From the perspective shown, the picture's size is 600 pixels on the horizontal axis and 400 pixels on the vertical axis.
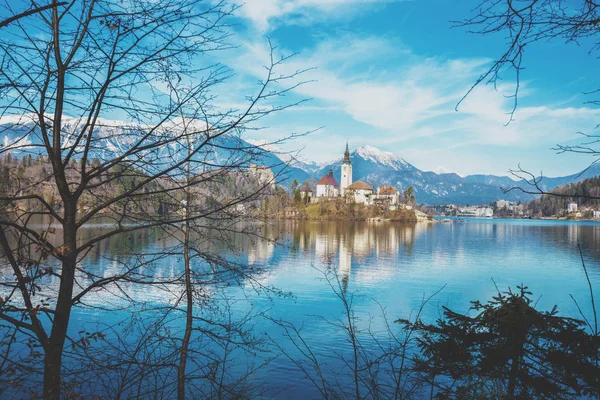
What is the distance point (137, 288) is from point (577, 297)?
1683 centimetres

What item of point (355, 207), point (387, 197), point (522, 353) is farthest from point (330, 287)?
point (387, 197)

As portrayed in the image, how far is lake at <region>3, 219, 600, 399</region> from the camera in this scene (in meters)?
8.80

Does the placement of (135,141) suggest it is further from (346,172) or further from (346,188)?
(346,172)

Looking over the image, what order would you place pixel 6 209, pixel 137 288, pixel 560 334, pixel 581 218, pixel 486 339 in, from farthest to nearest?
pixel 581 218
pixel 137 288
pixel 486 339
pixel 560 334
pixel 6 209

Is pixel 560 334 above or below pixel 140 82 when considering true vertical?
below

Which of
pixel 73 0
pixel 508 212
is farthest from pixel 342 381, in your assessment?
pixel 508 212

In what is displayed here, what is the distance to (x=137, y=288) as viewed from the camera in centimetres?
1507

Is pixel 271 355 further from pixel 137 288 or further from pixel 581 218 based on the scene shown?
pixel 581 218

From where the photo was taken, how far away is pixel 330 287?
691 inches

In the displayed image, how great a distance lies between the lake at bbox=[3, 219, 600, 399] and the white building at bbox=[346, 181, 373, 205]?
5980cm

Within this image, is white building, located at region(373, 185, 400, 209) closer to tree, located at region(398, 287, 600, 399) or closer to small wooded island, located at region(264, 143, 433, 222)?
small wooded island, located at region(264, 143, 433, 222)

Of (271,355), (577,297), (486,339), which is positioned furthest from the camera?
(577,297)

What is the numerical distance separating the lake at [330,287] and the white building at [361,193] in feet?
196

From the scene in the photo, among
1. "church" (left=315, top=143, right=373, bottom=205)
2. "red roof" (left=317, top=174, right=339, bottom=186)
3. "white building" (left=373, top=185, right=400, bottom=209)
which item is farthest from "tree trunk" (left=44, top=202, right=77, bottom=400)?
"red roof" (left=317, top=174, right=339, bottom=186)
